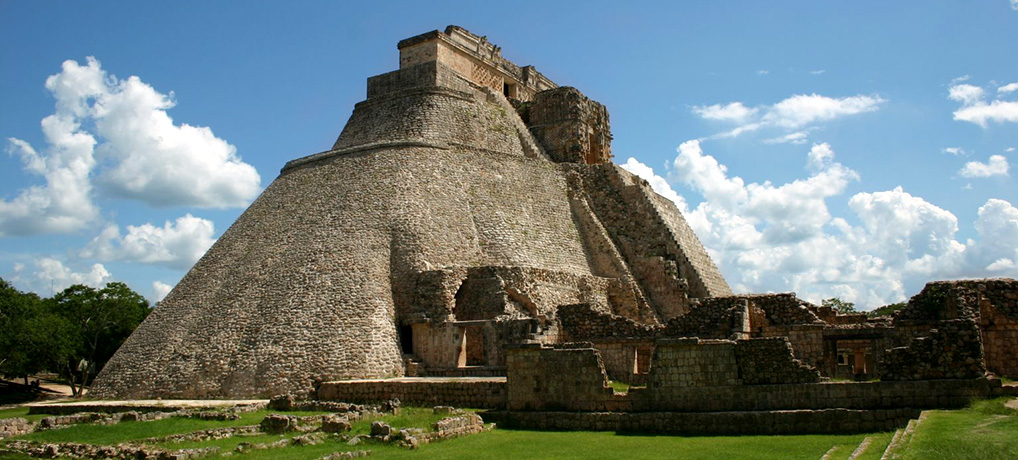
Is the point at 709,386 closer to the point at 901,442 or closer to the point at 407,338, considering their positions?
the point at 901,442

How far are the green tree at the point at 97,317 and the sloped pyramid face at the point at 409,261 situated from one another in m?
12.2

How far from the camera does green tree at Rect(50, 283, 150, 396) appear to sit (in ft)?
127

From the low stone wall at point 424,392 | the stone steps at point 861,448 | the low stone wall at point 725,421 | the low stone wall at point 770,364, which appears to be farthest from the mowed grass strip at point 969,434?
the low stone wall at point 424,392

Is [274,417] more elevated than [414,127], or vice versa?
[414,127]

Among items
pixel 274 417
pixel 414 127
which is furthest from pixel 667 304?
pixel 274 417

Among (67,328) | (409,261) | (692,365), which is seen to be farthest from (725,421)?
(67,328)

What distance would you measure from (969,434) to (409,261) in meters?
18.4

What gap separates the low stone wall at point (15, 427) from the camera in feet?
57.5

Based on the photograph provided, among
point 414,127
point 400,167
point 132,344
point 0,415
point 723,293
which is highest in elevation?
→ point 414,127

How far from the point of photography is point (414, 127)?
3359 cm

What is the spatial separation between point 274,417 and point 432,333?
29.7 feet

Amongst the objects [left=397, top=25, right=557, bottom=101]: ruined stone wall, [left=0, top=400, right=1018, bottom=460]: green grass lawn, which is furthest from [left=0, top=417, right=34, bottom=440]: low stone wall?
[left=397, top=25, right=557, bottom=101]: ruined stone wall

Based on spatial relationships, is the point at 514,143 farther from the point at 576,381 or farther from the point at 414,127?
the point at 576,381

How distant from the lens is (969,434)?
9.79m
